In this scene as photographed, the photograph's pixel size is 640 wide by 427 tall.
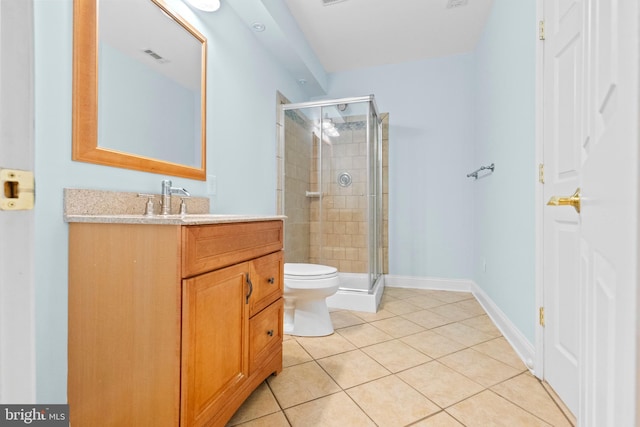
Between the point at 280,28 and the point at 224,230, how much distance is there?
195 centimetres

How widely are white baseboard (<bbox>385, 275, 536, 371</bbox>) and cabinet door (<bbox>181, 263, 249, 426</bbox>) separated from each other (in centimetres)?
150

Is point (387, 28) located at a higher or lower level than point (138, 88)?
higher

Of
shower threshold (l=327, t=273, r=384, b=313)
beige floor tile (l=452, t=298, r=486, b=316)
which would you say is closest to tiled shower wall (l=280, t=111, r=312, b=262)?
shower threshold (l=327, t=273, r=384, b=313)

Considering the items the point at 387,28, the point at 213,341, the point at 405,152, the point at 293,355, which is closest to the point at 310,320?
the point at 293,355

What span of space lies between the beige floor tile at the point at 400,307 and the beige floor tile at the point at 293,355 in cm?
103

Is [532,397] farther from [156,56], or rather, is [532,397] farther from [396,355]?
[156,56]

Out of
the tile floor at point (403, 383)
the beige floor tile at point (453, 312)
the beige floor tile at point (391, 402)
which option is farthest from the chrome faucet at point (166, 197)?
the beige floor tile at point (453, 312)

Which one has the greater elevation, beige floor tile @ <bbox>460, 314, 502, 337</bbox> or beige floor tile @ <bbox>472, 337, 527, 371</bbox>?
beige floor tile @ <bbox>472, 337, 527, 371</bbox>

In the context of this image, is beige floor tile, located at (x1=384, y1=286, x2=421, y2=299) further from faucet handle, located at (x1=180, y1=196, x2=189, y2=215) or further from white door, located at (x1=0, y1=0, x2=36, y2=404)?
white door, located at (x1=0, y1=0, x2=36, y2=404)

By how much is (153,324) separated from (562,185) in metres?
1.67

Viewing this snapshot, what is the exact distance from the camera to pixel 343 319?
2393 millimetres

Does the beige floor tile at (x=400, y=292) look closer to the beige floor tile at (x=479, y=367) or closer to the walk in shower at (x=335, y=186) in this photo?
the walk in shower at (x=335, y=186)

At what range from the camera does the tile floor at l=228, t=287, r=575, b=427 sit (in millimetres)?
1223

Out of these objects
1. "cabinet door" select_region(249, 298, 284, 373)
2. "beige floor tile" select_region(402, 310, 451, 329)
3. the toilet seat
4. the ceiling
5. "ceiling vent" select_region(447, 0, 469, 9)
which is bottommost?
"beige floor tile" select_region(402, 310, 451, 329)
